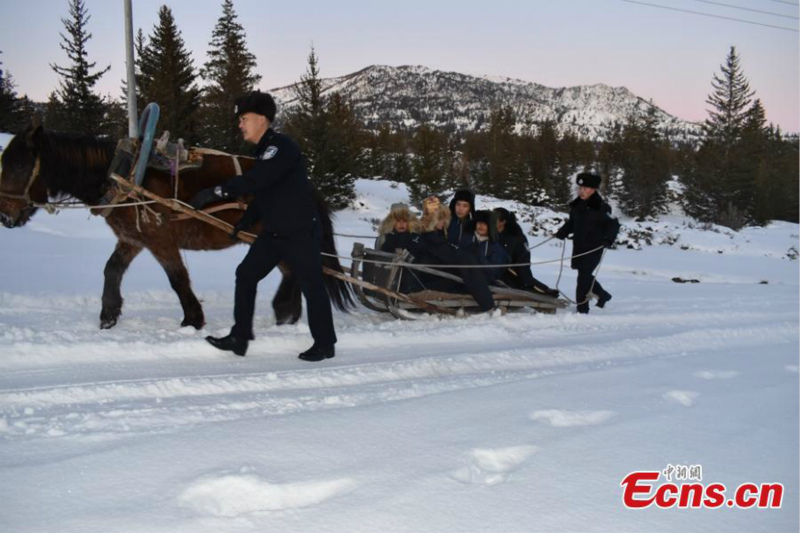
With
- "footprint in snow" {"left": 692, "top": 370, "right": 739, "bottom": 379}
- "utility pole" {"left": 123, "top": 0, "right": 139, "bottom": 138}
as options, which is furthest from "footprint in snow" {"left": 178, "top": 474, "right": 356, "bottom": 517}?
"utility pole" {"left": 123, "top": 0, "right": 139, "bottom": 138}

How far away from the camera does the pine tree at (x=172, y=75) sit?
26609 mm

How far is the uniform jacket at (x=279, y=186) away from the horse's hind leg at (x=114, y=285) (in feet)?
5.17

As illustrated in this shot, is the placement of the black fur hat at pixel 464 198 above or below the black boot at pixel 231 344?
above

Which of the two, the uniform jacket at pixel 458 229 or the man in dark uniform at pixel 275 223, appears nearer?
the man in dark uniform at pixel 275 223

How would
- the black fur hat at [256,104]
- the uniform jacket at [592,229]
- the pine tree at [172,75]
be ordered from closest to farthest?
the black fur hat at [256,104] → the uniform jacket at [592,229] → the pine tree at [172,75]

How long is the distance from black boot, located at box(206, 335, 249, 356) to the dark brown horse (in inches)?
36.5

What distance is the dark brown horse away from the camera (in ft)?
15.9

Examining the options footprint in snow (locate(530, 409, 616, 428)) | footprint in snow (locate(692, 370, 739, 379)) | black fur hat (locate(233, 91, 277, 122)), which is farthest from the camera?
black fur hat (locate(233, 91, 277, 122))

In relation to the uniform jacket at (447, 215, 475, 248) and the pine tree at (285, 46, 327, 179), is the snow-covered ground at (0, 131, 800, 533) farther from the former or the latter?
the pine tree at (285, 46, 327, 179)

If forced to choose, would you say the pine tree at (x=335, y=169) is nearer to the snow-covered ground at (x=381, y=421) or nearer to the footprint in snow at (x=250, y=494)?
the snow-covered ground at (x=381, y=421)

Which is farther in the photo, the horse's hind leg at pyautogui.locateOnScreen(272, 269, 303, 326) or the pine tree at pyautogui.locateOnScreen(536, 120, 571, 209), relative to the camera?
the pine tree at pyautogui.locateOnScreen(536, 120, 571, 209)

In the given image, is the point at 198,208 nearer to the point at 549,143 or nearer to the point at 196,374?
the point at 196,374

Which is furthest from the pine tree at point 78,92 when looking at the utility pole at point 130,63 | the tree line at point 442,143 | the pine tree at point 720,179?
the pine tree at point 720,179

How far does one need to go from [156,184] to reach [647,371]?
14.1 feet
